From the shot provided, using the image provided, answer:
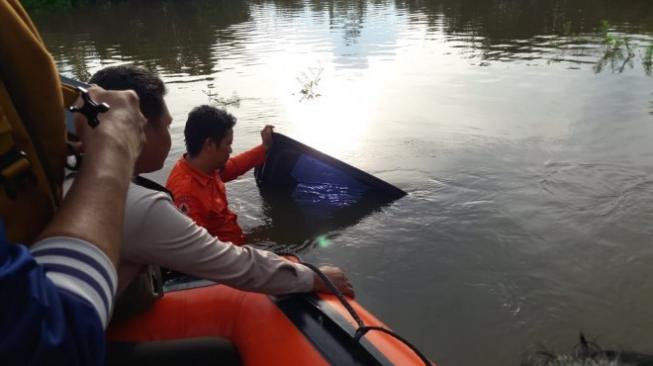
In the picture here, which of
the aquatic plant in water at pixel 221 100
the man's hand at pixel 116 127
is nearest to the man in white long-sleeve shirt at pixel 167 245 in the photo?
the man's hand at pixel 116 127

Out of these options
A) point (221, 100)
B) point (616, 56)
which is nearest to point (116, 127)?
point (221, 100)

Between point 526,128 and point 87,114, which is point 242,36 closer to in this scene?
point 526,128

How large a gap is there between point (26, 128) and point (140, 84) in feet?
3.89

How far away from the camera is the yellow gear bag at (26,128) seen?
2.74ft

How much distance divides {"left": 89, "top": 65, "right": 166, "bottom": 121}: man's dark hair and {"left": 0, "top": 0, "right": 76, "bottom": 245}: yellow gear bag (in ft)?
3.41

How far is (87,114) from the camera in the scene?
1051 millimetres

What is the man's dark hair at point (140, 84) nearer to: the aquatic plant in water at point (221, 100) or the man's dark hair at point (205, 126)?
the man's dark hair at point (205, 126)

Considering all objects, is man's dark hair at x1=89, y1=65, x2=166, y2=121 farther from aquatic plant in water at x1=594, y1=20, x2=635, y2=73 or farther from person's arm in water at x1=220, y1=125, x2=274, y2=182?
aquatic plant in water at x1=594, y1=20, x2=635, y2=73

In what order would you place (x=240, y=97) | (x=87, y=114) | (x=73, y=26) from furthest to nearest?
(x=73, y=26) < (x=240, y=97) < (x=87, y=114)

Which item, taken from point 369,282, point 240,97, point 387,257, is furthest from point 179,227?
point 240,97

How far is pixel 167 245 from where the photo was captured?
1668 mm

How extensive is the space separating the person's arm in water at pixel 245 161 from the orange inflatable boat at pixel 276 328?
223 centimetres

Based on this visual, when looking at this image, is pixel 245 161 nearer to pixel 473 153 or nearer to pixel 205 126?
pixel 205 126

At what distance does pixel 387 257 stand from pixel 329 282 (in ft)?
6.69
